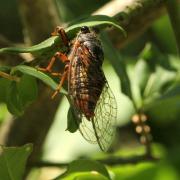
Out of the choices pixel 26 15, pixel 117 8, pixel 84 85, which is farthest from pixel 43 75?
pixel 26 15

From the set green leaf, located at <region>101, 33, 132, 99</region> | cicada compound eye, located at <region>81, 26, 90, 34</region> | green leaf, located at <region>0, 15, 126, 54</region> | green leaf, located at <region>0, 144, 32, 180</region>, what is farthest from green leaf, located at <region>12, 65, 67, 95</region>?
green leaf, located at <region>101, 33, 132, 99</region>

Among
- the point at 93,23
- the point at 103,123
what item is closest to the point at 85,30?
the point at 103,123

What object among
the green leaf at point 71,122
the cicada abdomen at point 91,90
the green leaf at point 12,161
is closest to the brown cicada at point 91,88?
the cicada abdomen at point 91,90

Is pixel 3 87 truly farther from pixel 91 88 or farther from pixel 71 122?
pixel 91 88

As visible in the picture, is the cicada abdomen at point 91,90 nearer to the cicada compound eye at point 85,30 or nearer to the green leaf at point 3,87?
the cicada compound eye at point 85,30

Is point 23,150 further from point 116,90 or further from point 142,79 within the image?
point 116,90
